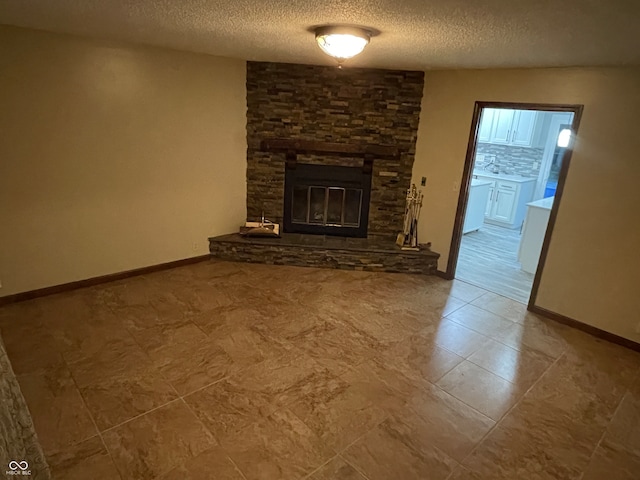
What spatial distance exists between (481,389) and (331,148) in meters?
2.99

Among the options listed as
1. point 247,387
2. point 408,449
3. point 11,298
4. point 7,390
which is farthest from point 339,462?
point 11,298

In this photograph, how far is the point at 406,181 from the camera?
4695 millimetres

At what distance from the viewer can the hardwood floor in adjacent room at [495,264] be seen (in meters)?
4.50

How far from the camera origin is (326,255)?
464 cm

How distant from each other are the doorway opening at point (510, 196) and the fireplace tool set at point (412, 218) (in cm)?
51

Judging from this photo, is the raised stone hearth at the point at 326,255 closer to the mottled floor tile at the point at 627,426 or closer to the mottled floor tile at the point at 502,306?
the mottled floor tile at the point at 502,306

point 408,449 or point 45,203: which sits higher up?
point 45,203

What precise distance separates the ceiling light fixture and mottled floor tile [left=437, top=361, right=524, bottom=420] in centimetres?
229

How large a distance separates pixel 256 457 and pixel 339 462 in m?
0.44

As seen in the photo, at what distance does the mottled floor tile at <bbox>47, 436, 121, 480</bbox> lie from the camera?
1.90 meters

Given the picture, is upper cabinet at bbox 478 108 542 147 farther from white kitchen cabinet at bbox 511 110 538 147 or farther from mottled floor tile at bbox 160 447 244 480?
mottled floor tile at bbox 160 447 244 480

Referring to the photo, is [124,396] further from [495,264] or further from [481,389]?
[495,264]

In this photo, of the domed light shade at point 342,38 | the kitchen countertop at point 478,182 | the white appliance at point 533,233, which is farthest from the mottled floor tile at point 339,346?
the kitchen countertop at point 478,182

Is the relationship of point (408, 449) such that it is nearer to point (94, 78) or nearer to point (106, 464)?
point (106, 464)
